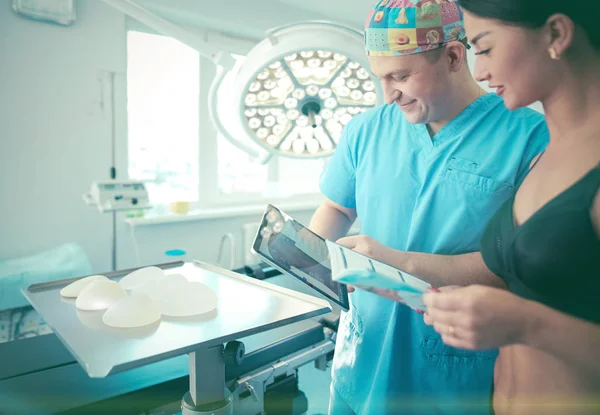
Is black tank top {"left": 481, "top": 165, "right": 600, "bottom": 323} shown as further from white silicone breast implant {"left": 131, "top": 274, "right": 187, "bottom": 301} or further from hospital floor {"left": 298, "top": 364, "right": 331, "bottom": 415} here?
hospital floor {"left": 298, "top": 364, "right": 331, "bottom": 415}

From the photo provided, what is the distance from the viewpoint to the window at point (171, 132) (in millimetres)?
2621

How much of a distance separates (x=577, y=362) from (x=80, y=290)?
98 cm

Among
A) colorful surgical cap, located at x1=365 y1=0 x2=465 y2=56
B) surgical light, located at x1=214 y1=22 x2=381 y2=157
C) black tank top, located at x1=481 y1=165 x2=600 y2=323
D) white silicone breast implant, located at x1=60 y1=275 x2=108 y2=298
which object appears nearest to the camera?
black tank top, located at x1=481 y1=165 x2=600 y2=323

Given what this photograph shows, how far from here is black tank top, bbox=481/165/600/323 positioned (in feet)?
1.65

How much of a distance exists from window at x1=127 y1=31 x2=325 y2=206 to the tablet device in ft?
5.21

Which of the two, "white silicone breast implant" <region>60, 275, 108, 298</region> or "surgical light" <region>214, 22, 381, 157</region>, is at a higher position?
"surgical light" <region>214, 22, 381, 157</region>

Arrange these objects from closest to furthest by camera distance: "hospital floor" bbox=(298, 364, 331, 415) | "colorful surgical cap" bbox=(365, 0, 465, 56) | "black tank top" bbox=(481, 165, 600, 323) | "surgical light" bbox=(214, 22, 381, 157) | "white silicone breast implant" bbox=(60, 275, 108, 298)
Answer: "black tank top" bbox=(481, 165, 600, 323)
"colorful surgical cap" bbox=(365, 0, 465, 56)
"surgical light" bbox=(214, 22, 381, 157)
"white silicone breast implant" bbox=(60, 275, 108, 298)
"hospital floor" bbox=(298, 364, 331, 415)

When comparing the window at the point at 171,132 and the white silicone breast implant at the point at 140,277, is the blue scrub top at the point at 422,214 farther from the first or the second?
the window at the point at 171,132

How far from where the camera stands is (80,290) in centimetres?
105

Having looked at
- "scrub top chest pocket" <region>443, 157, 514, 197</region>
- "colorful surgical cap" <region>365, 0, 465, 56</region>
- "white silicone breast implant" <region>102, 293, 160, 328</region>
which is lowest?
"white silicone breast implant" <region>102, 293, 160, 328</region>

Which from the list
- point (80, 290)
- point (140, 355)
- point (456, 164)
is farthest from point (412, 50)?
point (80, 290)

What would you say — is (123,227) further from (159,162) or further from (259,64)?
(259,64)

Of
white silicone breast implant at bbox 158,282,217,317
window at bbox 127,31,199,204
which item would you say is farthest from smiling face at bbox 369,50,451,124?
window at bbox 127,31,199,204

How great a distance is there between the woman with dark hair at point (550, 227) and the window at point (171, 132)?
1.94 m
